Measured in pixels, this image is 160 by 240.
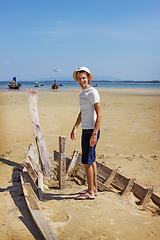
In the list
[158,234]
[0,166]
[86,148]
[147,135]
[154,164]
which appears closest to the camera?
[158,234]

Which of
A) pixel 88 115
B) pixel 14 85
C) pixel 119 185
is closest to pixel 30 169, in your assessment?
pixel 88 115

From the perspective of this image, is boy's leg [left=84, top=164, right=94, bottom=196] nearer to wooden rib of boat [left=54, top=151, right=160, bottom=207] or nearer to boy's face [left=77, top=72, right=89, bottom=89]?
wooden rib of boat [left=54, top=151, right=160, bottom=207]

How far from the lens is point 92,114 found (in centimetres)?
362

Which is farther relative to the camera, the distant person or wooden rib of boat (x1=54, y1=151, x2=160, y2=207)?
wooden rib of boat (x1=54, y1=151, x2=160, y2=207)

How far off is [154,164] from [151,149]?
1357mm

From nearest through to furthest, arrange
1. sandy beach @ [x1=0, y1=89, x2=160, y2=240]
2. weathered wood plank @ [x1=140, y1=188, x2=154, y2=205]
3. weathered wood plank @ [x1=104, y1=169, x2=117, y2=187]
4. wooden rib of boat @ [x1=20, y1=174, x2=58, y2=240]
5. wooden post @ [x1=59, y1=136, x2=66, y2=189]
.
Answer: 1. wooden rib of boat @ [x1=20, y1=174, x2=58, y2=240]
2. sandy beach @ [x1=0, y1=89, x2=160, y2=240]
3. weathered wood plank @ [x1=140, y1=188, x2=154, y2=205]
4. wooden post @ [x1=59, y1=136, x2=66, y2=189]
5. weathered wood plank @ [x1=104, y1=169, x2=117, y2=187]

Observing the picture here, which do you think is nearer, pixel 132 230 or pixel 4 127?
pixel 132 230

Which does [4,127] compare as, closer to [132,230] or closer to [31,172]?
[31,172]

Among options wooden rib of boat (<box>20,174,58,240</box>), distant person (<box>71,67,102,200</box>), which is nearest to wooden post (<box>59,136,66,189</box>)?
distant person (<box>71,67,102,200</box>)

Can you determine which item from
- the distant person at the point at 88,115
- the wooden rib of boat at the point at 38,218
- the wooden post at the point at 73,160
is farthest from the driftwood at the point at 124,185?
the wooden rib of boat at the point at 38,218

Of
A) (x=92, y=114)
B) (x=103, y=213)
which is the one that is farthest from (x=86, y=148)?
(x=103, y=213)

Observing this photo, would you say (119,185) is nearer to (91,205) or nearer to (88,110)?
(91,205)

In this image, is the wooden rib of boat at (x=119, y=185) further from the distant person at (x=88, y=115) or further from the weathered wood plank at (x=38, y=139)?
the distant person at (x=88, y=115)

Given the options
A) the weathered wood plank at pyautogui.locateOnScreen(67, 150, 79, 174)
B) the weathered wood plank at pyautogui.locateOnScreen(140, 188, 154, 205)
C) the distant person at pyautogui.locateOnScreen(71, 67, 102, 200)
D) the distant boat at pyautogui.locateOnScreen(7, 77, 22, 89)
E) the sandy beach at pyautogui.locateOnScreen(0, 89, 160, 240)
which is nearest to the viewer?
the sandy beach at pyautogui.locateOnScreen(0, 89, 160, 240)
